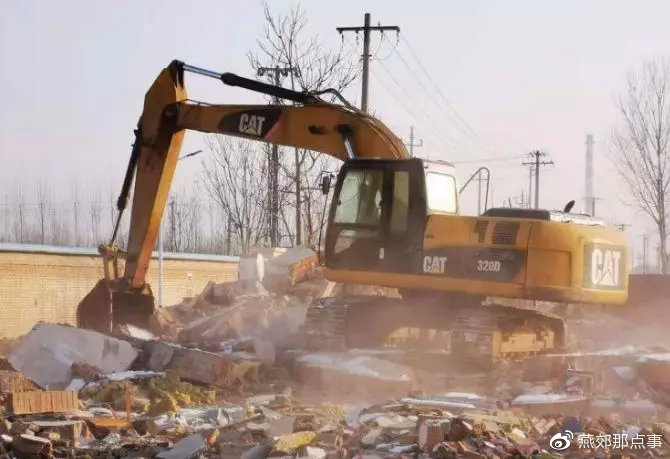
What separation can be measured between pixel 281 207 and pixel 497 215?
2108cm

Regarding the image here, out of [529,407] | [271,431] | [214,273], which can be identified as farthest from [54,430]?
[214,273]

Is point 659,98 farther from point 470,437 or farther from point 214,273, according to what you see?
point 470,437

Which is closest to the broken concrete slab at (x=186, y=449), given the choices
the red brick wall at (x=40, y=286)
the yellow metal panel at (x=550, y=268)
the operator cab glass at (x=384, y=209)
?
the operator cab glass at (x=384, y=209)

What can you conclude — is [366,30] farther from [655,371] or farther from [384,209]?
[655,371]

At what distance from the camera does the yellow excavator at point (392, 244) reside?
1251cm

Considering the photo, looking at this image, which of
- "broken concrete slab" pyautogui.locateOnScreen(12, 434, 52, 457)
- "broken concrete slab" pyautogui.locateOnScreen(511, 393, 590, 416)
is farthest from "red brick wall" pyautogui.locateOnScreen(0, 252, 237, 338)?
"broken concrete slab" pyautogui.locateOnScreen(511, 393, 590, 416)

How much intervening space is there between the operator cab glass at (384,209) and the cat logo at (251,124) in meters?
1.85

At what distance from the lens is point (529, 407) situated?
430 inches

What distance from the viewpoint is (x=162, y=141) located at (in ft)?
48.4

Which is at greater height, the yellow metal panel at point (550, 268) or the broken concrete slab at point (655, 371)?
the yellow metal panel at point (550, 268)

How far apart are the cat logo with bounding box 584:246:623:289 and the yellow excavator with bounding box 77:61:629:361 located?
0.02 metres

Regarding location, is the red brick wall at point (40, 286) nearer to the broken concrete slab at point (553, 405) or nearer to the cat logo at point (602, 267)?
the cat logo at point (602, 267)

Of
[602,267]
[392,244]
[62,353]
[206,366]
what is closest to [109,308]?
[62,353]

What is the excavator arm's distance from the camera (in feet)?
46.1
